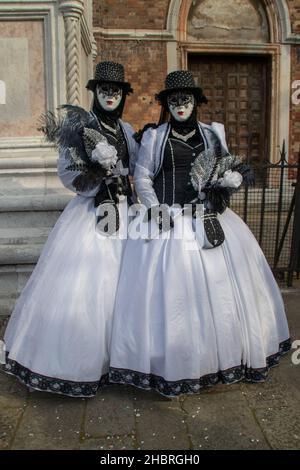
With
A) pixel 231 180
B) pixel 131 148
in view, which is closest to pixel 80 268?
pixel 131 148

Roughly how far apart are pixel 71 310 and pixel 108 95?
1.38 metres

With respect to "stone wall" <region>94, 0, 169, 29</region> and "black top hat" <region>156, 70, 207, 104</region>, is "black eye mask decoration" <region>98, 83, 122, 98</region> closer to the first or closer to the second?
"black top hat" <region>156, 70, 207, 104</region>

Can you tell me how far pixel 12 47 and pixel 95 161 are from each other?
206cm

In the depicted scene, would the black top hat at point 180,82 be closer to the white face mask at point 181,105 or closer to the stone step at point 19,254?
the white face mask at point 181,105

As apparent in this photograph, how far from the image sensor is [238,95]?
9633 mm

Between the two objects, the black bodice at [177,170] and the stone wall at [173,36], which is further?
the stone wall at [173,36]

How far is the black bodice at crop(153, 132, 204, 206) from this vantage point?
2.98 metres

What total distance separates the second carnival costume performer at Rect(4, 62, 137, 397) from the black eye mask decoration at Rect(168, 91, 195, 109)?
0.34 meters

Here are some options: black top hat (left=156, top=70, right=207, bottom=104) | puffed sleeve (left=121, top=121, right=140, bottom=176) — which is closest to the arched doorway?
puffed sleeve (left=121, top=121, right=140, bottom=176)

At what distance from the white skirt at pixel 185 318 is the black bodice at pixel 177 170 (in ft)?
0.62

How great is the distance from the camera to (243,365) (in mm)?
2822

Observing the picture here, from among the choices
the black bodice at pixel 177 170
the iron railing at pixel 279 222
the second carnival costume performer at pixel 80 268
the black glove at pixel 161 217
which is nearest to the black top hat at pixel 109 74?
the second carnival costume performer at pixel 80 268

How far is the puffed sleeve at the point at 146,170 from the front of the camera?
293 centimetres
